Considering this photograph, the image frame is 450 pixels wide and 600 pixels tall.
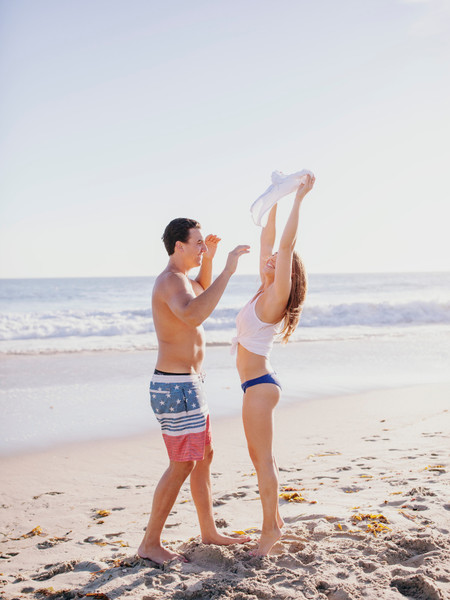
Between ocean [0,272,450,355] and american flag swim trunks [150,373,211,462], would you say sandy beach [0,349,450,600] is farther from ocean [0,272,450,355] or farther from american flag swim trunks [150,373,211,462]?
ocean [0,272,450,355]

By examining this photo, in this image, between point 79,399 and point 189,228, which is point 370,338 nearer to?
point 79,399

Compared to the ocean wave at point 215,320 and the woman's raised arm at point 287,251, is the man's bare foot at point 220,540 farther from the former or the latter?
the ocean wave at point 215,320

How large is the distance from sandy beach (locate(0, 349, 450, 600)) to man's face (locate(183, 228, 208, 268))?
6.11 ft

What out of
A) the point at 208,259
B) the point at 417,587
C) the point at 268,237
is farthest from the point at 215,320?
the point at 417,587

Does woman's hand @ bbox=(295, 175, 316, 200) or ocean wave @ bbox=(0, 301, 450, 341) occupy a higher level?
woman's hand @ bbox=(295, 175, 316, 200)

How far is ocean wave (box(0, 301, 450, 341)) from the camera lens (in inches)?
803

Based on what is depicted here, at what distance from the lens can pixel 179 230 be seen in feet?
12.1

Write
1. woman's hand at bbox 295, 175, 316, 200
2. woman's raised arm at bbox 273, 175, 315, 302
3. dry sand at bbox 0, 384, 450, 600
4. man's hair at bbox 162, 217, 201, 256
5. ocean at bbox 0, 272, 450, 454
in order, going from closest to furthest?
1. dry sand at bbox 0, 384, 450, 600
2. woman's raised arm at bbox 273, 175, 315, 302
3. woman's hand at bbox 295, 175, 316, 200
4. man's hair at bbox 162, 217, 201, 256
5. ocean at bbox 0, 272, 450, 454

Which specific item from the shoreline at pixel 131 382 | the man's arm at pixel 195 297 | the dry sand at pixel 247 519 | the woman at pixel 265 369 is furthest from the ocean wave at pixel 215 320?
the man's arm at pixel 195 297

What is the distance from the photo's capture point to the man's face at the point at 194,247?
3680 mm

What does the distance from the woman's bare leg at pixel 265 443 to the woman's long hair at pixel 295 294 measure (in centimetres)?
43

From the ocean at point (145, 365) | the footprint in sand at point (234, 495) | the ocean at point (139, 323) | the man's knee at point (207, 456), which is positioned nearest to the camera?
the man's knee at point (207, 456)

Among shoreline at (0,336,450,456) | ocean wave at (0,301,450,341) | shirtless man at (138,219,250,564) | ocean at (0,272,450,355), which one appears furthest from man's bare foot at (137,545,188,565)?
ocean wave at (0,301,450,341)

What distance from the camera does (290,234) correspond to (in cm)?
344
